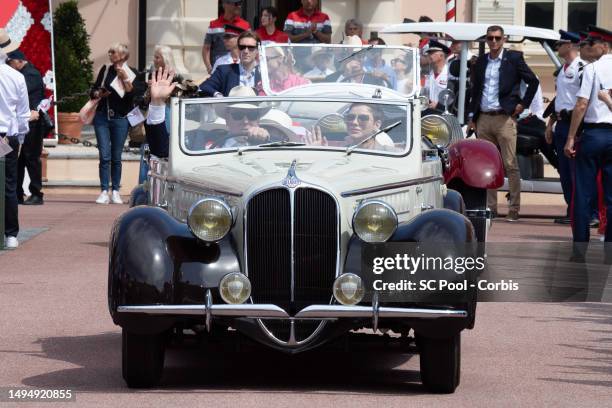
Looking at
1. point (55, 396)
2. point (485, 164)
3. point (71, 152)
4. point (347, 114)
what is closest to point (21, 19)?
point (71, 152)

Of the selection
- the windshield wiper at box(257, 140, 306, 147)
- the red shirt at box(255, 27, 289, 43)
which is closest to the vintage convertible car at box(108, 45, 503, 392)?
the windshield wiper at box(257, 140, 306, 147)

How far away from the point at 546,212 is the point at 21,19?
7840mm

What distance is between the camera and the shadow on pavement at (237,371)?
27.5ft

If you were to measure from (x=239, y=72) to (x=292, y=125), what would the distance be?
4608 mm

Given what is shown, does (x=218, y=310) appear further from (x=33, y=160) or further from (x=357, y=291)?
(x=33, y=160)

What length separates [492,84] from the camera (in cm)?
1853

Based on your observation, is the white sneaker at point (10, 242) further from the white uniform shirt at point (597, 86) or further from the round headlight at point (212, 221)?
the round headlight at point (212, 221)

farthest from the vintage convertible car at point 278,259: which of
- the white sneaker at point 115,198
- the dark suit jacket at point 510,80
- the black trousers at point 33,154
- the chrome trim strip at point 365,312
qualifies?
the white sneaker at point 115,198

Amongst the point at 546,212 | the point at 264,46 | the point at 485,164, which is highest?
the point at 264,46

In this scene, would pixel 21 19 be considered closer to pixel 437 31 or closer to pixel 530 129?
pixel 437 31

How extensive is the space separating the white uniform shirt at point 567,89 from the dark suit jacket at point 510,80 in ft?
7.06

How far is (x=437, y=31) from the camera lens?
803 inches

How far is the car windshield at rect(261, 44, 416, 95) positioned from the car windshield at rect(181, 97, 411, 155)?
1.98 m

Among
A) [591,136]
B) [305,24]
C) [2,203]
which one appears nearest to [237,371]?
[591,136]
